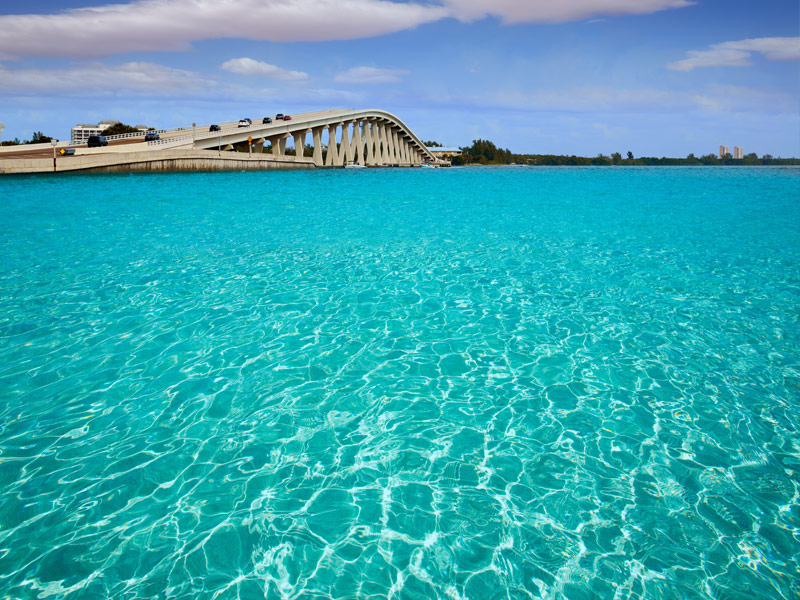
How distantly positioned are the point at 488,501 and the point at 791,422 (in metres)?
3.88

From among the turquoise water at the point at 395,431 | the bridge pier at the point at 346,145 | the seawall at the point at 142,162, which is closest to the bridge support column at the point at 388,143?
the bridge pier at the point at 346,145

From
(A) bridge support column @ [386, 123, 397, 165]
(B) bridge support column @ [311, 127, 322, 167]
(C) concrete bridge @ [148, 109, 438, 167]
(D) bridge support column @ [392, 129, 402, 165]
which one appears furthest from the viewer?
(D) bridge support column @ [392, 129, 402, 165]

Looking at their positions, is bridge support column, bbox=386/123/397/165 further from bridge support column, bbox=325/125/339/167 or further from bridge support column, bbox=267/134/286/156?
bridge support column, bbox=267/134/286/156

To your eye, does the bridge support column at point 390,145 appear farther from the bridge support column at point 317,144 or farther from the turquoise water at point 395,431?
the turquoise water at point 395,431

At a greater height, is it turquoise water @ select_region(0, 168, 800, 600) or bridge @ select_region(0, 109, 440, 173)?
bridge @ select_region(0, 109, 440, 173)

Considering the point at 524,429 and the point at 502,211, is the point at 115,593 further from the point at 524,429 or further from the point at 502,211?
the point at 502,211

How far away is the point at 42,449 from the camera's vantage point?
5430mm

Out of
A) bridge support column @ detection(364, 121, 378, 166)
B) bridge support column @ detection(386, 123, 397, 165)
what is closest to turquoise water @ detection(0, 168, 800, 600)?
bridge support column @ detection(364, 121, 378, 166)

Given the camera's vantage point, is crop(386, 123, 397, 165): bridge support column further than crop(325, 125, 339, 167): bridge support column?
Yes

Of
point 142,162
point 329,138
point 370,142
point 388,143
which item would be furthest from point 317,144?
point 142,162

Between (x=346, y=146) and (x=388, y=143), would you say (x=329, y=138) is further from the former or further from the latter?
(x=388, y=143)

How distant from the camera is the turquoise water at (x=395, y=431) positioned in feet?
13.3

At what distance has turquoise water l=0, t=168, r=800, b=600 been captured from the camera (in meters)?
4.05

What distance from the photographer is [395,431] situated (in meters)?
5.85
